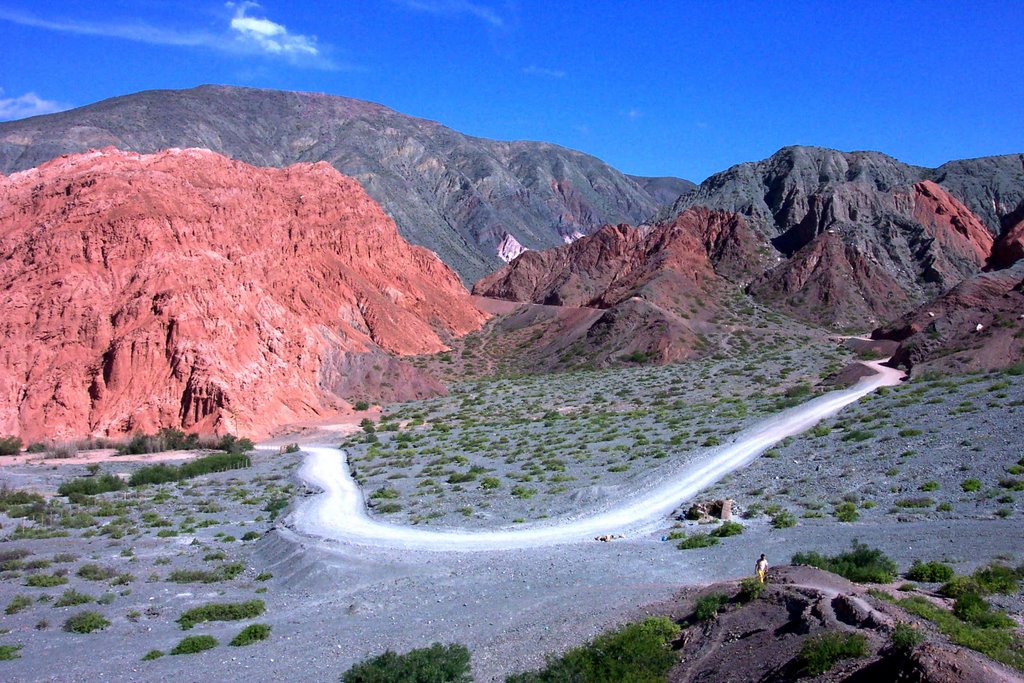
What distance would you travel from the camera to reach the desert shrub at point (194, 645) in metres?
15.2

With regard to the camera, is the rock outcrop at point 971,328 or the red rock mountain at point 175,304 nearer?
the rock outcrop at point 971,328

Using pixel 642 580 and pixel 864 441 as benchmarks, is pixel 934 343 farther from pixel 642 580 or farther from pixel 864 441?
pixel 642 580

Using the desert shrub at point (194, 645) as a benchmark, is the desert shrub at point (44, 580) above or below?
above

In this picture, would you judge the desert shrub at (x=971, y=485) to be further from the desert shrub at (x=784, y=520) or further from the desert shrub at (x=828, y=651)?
the desert shrub at (x=828, y=651)

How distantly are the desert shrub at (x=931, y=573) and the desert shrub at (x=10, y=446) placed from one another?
140 feet

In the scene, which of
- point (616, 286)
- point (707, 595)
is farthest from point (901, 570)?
point (616, 286)

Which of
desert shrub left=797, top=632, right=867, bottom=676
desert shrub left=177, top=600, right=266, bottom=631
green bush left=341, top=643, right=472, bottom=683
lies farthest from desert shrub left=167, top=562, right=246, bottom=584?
desert shrub left=797, top=632, right=867, bottom=676

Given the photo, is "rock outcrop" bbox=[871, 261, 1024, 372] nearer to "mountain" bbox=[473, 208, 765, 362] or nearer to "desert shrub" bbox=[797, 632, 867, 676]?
"mountain" bbox=[473, 208, 765, 362]

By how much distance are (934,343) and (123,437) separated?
48.2 m

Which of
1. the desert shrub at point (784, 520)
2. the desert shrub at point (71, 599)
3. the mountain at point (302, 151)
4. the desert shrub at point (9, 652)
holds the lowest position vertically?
the desert shrub at point (9, 652)

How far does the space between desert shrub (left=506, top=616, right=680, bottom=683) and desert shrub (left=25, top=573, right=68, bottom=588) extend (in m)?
13.5

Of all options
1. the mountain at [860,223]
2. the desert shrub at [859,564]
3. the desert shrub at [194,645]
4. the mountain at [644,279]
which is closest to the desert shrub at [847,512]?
the desert shrub at [859,564]

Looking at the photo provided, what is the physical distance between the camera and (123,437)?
44.5 meters

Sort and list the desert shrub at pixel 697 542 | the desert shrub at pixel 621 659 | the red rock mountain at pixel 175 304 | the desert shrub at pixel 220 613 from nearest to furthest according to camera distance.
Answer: the desert shrub at pixel 621 659 < the desert shrub at pixel 220 613 < the desert shrub at pixel 697 542 < the red rock mountain at pixel 175 304
